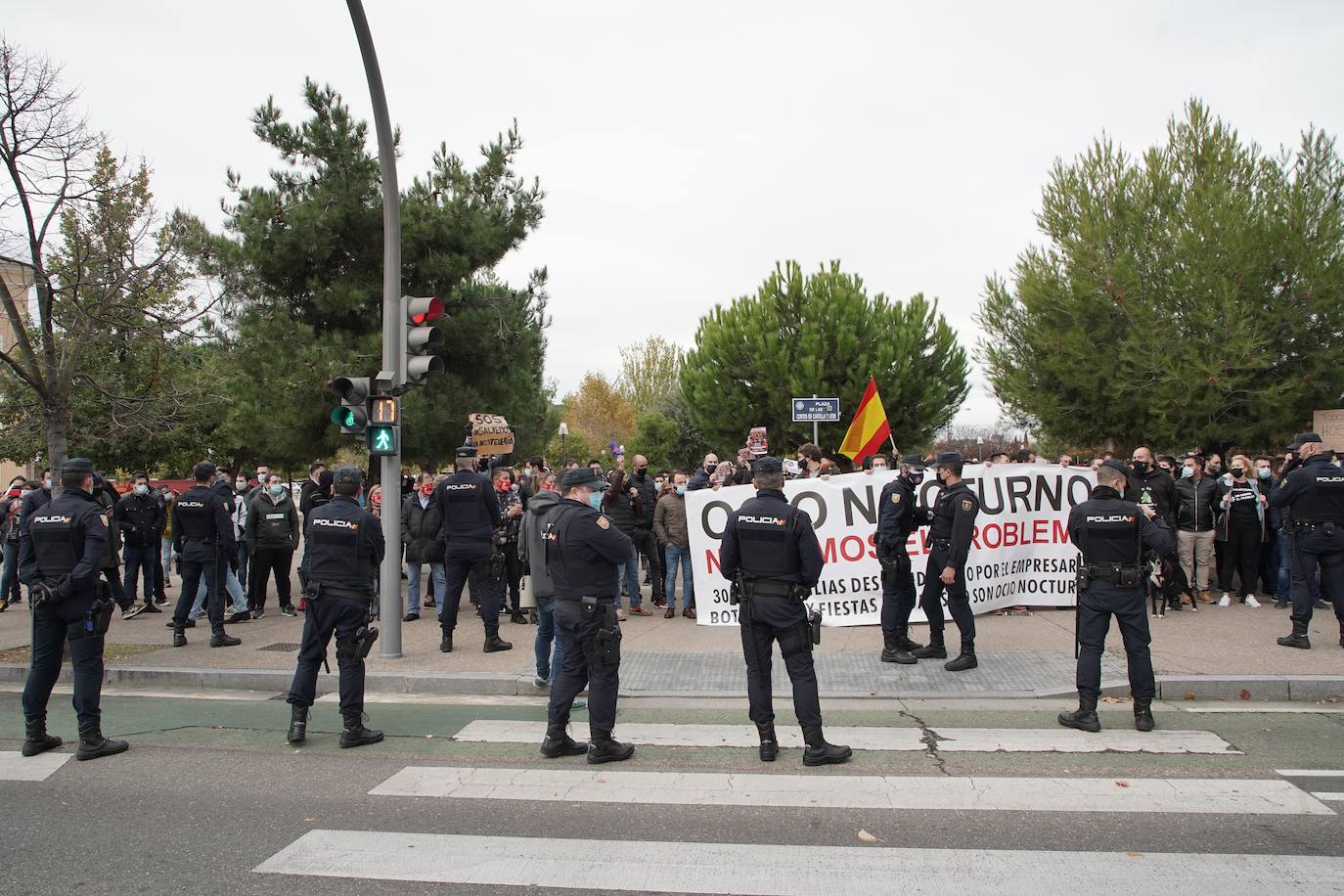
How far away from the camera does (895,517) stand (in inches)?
336

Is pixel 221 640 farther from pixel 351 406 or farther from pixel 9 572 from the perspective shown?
pixel 9 572

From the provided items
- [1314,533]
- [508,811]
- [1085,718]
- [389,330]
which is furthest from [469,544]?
[1314,533]

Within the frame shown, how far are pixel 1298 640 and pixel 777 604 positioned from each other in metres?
5.95

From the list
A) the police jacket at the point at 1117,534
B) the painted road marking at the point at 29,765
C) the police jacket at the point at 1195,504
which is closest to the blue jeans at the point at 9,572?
the painted road marking at the point at 29,765

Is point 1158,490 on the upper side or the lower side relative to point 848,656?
upper

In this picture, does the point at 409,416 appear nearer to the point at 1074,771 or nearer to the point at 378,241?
the point at 378,241

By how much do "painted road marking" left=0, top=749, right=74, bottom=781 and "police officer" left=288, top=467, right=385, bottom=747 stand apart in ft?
4.62

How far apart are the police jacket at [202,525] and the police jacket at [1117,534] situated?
867 centimetres

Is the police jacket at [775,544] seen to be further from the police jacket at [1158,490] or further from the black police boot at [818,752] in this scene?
the police jacket at [1158,490]

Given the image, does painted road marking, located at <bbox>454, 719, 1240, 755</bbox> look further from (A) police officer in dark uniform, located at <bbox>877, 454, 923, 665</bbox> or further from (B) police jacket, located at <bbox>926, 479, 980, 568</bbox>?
(A) police officer in dark uniform, located at <bbox>877, 454, 923, 665</bbox>

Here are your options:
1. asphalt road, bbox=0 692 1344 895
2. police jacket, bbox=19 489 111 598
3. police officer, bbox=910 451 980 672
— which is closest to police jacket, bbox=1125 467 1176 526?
police officer, bbox=910 451 980 672

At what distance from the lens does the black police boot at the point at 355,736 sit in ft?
21.0

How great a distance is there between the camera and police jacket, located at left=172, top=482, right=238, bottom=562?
406 inches

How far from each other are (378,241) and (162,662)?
7393 millimetres
